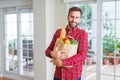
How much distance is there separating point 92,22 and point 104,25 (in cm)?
29

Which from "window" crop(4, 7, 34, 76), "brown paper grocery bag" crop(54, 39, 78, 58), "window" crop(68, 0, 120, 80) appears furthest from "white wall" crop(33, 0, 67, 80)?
"brown paper grocery bag" crop(54, 39, 78, 58)

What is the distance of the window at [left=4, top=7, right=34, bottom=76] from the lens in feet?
17.4

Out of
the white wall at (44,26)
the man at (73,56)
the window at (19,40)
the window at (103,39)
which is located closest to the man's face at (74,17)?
the man at (73,56)

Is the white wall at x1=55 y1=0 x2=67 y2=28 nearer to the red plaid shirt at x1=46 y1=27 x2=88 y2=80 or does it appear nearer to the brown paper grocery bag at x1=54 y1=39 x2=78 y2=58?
the red plaid shirt at x1=46 y1=27 x2=88 y2=80

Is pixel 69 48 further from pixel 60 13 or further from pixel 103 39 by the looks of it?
pixel 60 13

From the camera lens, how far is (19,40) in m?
5.50

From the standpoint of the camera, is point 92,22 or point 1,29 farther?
point 1,29

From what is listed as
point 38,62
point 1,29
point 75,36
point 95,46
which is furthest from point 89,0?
point 1,29

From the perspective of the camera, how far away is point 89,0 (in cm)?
403

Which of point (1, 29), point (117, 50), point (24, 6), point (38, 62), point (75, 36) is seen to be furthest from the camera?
point (1, 29)

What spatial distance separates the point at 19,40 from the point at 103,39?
8.67 ft

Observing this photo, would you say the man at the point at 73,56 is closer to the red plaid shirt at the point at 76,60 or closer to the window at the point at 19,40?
the red plaid shirt at the point at 76,60

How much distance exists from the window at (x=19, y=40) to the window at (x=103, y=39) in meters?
1.76

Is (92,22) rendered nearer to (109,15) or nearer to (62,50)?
(109,15)
